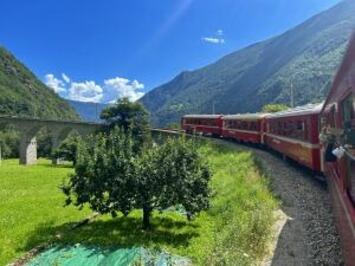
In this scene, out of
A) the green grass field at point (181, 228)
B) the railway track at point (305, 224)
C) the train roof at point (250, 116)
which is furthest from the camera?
the train roof at point (250, 116)

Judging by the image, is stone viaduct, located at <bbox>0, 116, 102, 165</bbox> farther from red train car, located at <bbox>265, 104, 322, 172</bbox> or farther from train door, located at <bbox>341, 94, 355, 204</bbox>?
train door, located at <bbox>341, 94, 355, 204</bbox>

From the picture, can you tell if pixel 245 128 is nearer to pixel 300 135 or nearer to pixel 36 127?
pixel 300 135

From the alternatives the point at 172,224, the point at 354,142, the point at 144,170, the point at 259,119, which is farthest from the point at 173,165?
Answer: the point at 259,119

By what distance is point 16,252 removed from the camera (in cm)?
1243

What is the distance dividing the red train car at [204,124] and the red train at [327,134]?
101mm

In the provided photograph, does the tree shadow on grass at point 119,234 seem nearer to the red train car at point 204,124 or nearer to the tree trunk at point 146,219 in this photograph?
the tree trunk at point 146,219

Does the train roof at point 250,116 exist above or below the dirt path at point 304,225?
above

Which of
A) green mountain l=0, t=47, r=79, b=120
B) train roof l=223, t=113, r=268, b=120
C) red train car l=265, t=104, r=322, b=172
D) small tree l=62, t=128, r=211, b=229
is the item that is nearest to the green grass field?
small tree l=62, t=128, r=211, b=229

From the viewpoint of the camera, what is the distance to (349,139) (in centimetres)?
566

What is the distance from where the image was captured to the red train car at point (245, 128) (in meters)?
30.5

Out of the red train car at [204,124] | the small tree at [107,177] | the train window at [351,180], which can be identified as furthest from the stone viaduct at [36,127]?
the train window at [351,180]

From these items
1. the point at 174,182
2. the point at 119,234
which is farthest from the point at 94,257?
the point at 174,182

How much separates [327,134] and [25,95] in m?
139

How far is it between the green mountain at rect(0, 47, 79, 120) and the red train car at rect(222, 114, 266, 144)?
87258mm
